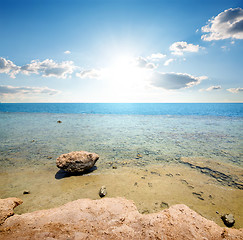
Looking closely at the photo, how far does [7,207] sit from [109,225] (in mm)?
4001

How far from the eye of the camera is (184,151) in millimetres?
12258

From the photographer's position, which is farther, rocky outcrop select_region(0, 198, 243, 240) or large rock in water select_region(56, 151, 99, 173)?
large rock in water select_region(56, 151, 99, 173)

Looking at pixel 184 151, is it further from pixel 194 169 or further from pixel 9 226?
pixel 9 226

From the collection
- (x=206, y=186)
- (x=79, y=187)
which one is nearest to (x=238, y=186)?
(x=206, y=186)

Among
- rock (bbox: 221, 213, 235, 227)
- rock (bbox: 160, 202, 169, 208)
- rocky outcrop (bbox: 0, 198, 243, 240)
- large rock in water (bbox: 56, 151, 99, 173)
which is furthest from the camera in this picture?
large rock in water (bbox: 56, 151, 99, 173)

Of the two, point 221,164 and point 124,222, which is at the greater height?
point 124,222

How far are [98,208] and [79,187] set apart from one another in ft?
9.09

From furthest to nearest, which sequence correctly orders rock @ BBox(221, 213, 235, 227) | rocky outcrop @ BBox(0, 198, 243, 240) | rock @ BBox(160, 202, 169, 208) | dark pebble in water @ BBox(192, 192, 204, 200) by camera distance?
dark pebble in water @ BBox(192, 192, 204, 200), rock @ BBox(160, 202, 169, 208), rock @ BBox(221, 213, 235, 227), rocky outcrop @ BBox(0, 198, 243, 240)

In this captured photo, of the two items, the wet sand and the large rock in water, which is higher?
the large rock in water

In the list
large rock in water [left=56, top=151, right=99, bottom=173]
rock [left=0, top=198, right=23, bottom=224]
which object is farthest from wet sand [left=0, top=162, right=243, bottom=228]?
large rock in water [left=56, top=151, right=99, bottom=173]

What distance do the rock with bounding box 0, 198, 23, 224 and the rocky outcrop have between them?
30 centimetres

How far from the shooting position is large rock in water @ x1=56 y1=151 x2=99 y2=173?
7.75 meters

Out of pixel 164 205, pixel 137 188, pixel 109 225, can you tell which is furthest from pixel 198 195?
pixel 109 225

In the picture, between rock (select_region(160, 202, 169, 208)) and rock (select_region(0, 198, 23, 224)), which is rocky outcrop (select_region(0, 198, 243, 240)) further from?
rock (select_region(160, 202, 169, 208))
